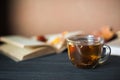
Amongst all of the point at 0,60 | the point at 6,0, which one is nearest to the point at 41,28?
the point at 6,0

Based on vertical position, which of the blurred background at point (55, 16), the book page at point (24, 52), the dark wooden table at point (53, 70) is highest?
the blurred background at point (55, 16)

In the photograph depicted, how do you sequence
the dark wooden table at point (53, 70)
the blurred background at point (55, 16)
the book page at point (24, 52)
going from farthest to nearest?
the blurred background at point (55, 16) → the book page at point (24, 52) → the dark wooden table at point (53, 70)

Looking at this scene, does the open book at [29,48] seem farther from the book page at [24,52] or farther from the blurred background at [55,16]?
the blurred background at [55,16]

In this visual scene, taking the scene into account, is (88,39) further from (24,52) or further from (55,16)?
(55,16)

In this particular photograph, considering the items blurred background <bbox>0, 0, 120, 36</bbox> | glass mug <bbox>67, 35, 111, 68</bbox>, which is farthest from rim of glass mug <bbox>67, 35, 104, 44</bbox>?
blurred background <bbox>0, 0, 120, 36</bbox>

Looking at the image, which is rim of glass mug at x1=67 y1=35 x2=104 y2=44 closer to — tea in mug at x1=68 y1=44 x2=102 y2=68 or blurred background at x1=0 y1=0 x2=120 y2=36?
tea in mug at x1=68 y1=44 x2=102 y2=68

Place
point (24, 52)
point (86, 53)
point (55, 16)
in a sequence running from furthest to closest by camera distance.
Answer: point (55, 16) → point (24, 52) → point (86, 53)

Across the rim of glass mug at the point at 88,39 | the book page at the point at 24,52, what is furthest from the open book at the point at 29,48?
the rim of glass mug at the point at 88,39

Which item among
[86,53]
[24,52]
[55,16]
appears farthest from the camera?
[55,16]

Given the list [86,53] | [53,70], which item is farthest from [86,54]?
[53,70]

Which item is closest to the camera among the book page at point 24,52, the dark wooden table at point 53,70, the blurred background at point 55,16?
the dark wooden table at point 53,70
